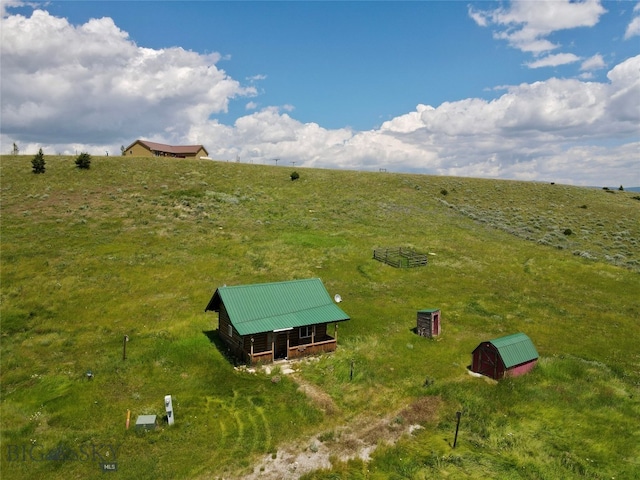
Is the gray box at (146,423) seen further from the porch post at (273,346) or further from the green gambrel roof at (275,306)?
the porch post at (273,346)

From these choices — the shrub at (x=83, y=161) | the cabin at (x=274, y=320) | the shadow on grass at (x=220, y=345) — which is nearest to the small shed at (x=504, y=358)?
the cabin at (x=274, y=320)

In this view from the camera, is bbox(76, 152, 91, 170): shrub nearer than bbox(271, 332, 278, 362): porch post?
No

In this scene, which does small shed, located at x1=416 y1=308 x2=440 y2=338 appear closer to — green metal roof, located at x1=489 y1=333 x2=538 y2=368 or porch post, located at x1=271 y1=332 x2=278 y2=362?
green metal roof, located at x1=489 y1=333 x2=538 y2=368

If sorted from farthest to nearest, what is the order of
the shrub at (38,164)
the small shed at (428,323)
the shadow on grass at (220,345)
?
1. the shrub at (38,164)
2. the small shed at (428,323)
3. the shadow on grass at (220,345)

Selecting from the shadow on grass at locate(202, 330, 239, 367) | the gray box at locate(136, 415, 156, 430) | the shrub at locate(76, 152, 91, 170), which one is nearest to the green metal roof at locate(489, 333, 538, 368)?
the shadow on grass at locate(202, 330, 239, 367)

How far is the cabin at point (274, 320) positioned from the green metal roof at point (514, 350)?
9.88 metres

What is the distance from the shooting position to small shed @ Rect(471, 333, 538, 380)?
23598mm

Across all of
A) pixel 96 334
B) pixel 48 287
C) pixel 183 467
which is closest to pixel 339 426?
pixel 183 467

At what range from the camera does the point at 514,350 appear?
24.3 metres

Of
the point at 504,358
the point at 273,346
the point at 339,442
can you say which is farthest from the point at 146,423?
the point at 504,358

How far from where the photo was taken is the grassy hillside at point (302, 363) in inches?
682

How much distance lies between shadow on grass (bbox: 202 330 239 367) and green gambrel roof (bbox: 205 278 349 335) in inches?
78.5

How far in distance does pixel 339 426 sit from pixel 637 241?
67.1m

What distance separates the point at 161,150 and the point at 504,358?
90.8 metres
